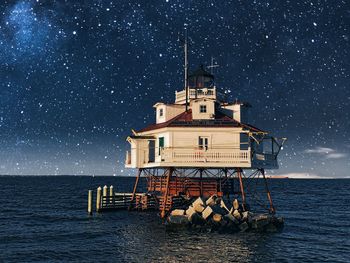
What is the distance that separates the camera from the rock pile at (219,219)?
3053 centimetres

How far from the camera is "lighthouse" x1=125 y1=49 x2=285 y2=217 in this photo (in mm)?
33531

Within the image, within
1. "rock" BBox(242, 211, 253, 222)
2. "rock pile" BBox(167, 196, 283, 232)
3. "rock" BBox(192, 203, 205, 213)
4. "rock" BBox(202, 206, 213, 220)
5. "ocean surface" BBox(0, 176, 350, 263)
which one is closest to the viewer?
"ocean surface" BBox(0, 176, 350, 263)

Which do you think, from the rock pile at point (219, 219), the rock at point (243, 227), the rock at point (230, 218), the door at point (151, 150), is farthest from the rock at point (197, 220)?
the door at point (151, 150)

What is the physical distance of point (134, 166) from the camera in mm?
40719

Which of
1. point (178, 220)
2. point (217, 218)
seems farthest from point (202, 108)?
point (178, 220)

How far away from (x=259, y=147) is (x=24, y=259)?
24.0 meters

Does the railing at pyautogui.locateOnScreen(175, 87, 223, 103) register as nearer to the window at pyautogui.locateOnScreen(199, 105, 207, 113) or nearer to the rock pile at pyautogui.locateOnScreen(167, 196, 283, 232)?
the window at pyautogui.locateOnScreen(199, 105, 207, 113)

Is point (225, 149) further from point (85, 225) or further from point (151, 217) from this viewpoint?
point (85, 225)

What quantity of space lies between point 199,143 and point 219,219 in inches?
283

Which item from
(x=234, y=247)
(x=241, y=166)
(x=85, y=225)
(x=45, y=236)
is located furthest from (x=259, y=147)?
(x=45, y=236)

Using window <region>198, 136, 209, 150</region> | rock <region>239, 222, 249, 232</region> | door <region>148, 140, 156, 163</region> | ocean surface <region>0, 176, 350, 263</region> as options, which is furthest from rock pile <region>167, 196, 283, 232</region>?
door <region>148, 140, 156, 163</region>

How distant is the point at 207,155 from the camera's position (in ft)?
110

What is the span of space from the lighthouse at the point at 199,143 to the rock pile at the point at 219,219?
322 centimetres

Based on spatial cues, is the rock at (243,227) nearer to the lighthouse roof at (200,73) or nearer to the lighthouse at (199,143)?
the lighthouse at (199,143)
